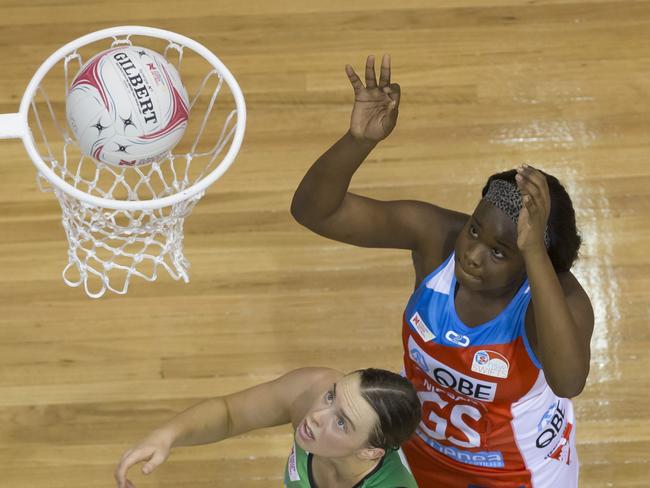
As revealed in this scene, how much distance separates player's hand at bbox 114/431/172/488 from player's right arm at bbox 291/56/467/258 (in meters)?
0.55

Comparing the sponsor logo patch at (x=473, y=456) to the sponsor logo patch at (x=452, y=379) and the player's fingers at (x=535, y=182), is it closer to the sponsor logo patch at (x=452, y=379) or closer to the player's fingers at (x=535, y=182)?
the sponsor logo patch at (x=452, y=379)

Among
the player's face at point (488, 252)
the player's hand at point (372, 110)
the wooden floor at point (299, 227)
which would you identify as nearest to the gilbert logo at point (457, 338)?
the player's face at point (488, 252)

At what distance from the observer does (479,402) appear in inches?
86.3

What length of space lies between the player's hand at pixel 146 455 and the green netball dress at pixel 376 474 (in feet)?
0.95

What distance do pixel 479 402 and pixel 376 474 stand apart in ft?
0.93

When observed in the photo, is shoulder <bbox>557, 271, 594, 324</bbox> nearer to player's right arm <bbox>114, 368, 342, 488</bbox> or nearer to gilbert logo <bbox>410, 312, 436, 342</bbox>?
gilbert logo <bbox>410, 312, 436, 342</bbox>

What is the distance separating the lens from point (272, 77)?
3658mm

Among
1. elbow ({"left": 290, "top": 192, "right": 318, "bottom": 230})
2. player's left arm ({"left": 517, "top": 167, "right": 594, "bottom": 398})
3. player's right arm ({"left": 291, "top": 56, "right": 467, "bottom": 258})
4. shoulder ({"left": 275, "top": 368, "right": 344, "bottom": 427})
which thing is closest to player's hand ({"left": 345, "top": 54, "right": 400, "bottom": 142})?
player's right arm ({"left": 291, "top": 56, "right": 467, "bottom": 258})

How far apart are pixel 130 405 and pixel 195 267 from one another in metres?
0.51

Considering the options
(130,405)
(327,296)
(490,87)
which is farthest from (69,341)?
(490,87)

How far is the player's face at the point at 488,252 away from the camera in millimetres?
1919

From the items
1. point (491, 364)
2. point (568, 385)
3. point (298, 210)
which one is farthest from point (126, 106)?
point (568, 385)

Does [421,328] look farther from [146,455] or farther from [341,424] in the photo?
[146,455]

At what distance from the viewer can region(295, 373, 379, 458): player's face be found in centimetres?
202
